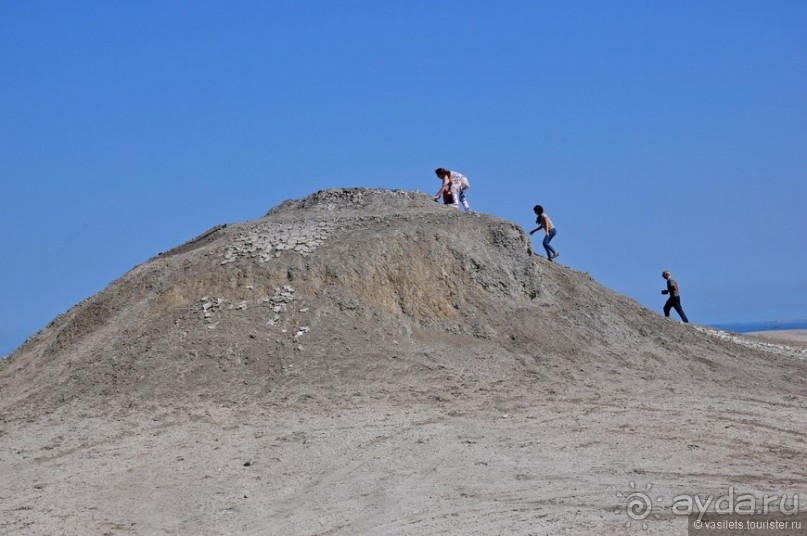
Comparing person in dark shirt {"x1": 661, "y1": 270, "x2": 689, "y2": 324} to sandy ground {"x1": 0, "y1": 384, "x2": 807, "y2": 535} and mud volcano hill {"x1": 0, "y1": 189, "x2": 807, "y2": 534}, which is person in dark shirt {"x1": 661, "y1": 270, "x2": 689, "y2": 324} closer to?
mud volcano hill {"x1": 0, "y1": 189, "x2": 807, "y2": 534}

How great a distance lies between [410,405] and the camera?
1533 cm

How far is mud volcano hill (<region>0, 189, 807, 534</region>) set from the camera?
10.9 meters

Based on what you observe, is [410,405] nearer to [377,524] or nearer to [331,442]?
[331,442]

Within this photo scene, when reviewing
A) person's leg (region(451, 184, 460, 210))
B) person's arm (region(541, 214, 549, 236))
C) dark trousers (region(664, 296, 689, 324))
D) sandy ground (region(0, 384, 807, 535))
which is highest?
person's leg (region(451, 184, 460, 210))

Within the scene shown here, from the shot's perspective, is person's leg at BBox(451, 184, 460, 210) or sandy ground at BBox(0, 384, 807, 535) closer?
sandy ground at BBox(0, 384, 807, 535)

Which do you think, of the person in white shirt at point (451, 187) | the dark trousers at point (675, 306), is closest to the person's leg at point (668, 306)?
the dark trousers at point (675, 306)

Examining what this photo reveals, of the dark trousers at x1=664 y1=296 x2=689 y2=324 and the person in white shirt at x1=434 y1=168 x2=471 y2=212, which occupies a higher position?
the person in white shirt at x1=434 y1=168 x2=471 y2=212

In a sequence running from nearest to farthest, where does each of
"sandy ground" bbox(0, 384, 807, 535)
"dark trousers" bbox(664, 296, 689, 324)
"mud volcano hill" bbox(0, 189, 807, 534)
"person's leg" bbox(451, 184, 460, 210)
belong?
"sandy ground" bbox(0, 384, 807, 535) → "mud volcano hill" bbox(0, 189, 807, 534) → "person's leg" bbox(451, 184, 460, 210) → "dark trousers" bbox(664, 296, 689, 324)

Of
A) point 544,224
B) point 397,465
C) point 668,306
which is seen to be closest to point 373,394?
point 397,465

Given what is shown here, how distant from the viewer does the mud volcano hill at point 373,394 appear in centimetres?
1093

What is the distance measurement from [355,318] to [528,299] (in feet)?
13.7

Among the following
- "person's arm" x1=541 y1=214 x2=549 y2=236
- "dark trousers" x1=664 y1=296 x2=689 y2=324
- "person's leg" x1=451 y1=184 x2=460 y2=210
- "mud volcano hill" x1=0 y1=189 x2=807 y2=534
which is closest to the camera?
"mud volcano hill" x1=0 y1=189 x2=807 y2=534

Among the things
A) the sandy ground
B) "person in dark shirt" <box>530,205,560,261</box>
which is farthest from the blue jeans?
the sandy ground

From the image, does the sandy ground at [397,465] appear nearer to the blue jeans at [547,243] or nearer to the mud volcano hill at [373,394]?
the mud volcano hill at [373,394]
